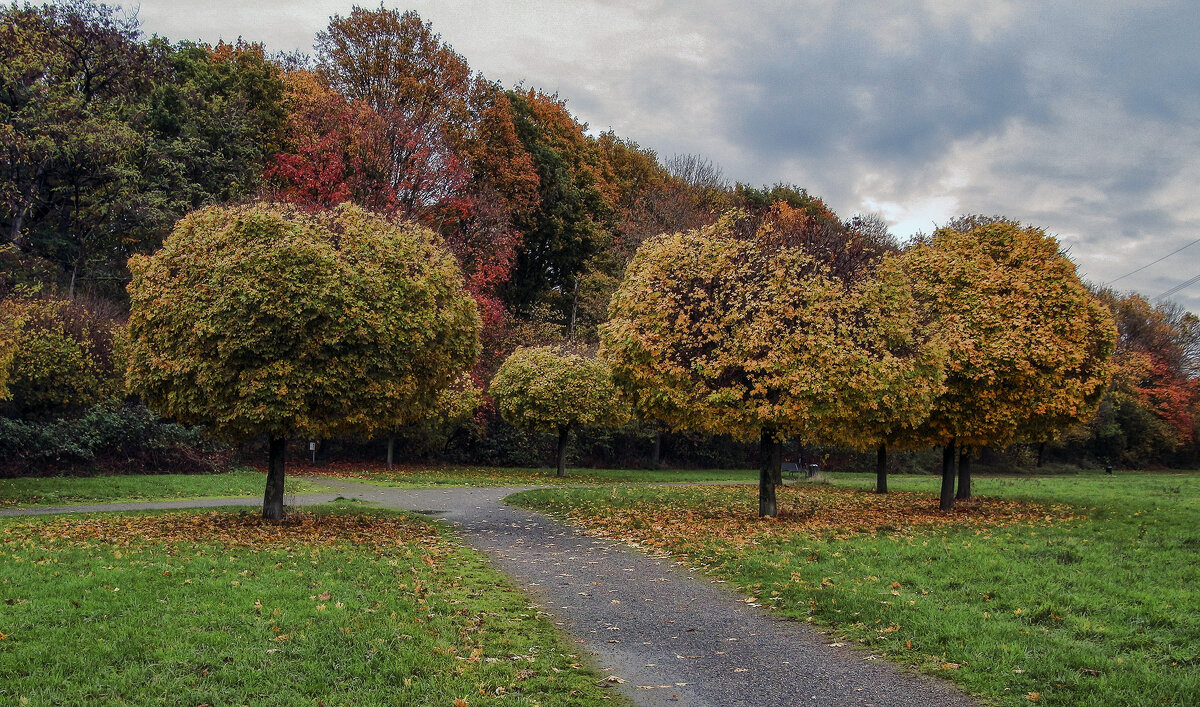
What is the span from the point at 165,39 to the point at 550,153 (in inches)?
780

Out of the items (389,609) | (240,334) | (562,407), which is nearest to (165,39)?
(562,407)

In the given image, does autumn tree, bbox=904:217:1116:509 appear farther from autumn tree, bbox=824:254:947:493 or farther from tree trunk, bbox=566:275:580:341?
tree trunk, bbox=566:275:580:341

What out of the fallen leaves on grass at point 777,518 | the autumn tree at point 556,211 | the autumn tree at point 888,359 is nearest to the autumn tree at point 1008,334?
the autumn tree at point 888,359

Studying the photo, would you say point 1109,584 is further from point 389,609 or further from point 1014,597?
point 389,609

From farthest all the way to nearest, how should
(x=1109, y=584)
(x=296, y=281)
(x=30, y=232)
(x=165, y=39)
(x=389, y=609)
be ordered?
(x=165, y=39)
(x=30, y=232)
(x=296, y=281)
(x=1109, y=584)
(x=389, y=609)

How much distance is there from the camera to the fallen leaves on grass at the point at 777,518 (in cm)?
1488

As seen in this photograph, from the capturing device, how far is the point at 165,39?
35.8m

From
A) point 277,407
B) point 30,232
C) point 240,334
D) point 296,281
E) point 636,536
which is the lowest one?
point 636,536

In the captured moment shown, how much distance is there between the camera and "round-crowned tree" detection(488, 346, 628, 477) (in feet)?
100

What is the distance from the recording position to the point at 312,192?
3316cm

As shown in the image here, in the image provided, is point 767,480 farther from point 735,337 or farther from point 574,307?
point 574,307

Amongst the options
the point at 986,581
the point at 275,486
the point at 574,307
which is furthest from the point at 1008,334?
the point at 574,307

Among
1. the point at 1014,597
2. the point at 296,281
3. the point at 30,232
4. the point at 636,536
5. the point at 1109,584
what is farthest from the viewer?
the point at 30,232

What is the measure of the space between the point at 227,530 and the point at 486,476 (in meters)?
18.7
